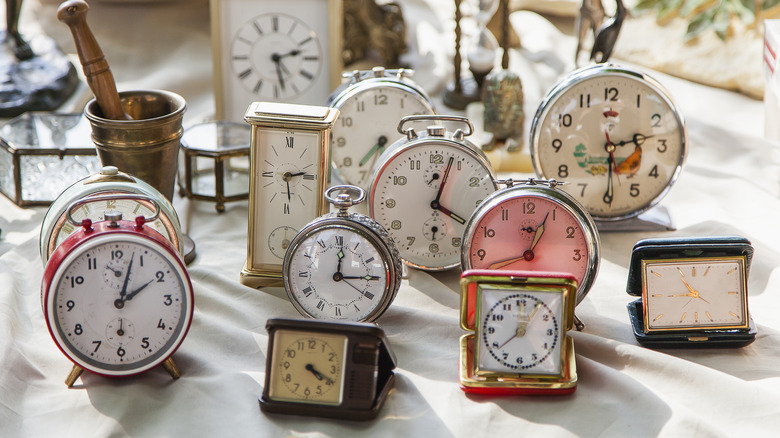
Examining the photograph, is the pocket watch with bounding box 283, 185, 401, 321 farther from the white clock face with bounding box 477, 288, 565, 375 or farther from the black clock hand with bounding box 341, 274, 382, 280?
the white clock face with bounding box 477, 288, 565, 375

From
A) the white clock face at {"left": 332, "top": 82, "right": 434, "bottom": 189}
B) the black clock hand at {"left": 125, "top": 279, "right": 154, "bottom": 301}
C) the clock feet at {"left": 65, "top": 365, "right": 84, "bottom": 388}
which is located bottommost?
the clock feet at {"left": 65, "top": 365, "right": 84, "bottom": 388}

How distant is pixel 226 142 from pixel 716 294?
186 cm

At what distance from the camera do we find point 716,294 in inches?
98.3

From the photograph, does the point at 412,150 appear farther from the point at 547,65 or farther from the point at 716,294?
the point at 547,65

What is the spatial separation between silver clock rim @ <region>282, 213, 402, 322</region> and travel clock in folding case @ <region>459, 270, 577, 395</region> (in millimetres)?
304

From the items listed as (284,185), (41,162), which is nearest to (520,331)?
(284,185)

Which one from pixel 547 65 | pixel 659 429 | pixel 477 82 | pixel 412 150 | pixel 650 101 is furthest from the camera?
pixel 547 65

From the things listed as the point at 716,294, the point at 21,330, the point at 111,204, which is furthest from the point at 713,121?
the point at 21,330

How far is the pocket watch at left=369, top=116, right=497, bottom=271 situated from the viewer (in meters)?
2.80

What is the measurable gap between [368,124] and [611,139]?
2.85 ft

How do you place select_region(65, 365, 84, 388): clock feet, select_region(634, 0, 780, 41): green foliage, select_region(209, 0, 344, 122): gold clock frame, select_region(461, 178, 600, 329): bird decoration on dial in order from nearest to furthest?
select_region(65, 365, 84, 388): clock feet, select_region(461, 178, 600, 329): bird decoration on dial, select_region(209, 0, 344, 122): gold clock frame, select_region(634, 0, 780, 41): green foliage

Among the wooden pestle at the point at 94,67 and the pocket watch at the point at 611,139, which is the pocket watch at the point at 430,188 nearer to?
the pocket watch at the point at 611,139

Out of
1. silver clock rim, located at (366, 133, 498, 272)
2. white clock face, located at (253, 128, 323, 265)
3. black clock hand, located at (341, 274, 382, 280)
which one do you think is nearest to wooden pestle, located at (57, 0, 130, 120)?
white clock face, located at (253, 128, 323, 265)

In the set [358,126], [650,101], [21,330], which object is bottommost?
[21,330]
